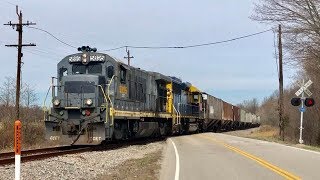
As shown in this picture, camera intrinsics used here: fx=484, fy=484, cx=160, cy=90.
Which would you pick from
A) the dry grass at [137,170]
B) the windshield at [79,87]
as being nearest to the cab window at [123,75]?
the windshield at [79,87]

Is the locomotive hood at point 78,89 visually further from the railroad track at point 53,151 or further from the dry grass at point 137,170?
the dry grass at point 137,170

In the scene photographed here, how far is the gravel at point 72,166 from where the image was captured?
12.7 metres

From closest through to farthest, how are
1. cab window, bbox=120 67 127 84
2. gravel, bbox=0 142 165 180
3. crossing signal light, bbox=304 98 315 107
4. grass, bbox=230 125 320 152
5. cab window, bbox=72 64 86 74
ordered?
gravel, bbox=0 142 165 180, cab window, bbox=72 64 86 74, cab window, bbox=120 67 127 84, grass, bbox=230 125 320 152, crossing signal light, bbox=304 98 315 107

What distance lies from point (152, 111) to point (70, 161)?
12.7m

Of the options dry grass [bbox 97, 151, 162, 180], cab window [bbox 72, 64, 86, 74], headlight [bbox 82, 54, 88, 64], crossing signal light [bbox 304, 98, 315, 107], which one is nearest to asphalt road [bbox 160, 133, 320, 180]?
dry grass [bbox 97, 151, 162, 180]

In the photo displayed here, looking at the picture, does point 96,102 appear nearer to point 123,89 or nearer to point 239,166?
point 123,89

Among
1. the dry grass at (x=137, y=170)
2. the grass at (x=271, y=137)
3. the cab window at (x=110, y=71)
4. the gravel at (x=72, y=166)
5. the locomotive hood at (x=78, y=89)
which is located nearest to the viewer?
the gravel at (x=72, y=166)

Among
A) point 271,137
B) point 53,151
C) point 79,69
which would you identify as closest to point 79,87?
point 79,69

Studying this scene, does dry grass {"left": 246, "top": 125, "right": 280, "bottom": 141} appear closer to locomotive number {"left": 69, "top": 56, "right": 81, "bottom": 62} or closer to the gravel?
locomotive number {"left": 69, "top": 56, "right": 81, "bottom": 62}

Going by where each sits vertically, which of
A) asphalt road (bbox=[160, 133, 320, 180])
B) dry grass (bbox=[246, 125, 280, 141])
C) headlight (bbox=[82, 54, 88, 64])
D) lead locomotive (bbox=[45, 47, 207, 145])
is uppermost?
headlight (bbox=[82, 54, 88, 64])

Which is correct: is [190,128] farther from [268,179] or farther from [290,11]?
[268,179]

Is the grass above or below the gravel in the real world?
below

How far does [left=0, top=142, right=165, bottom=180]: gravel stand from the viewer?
1273cm

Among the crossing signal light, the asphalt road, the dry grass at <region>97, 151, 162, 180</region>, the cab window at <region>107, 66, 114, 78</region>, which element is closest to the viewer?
the asphalt road
